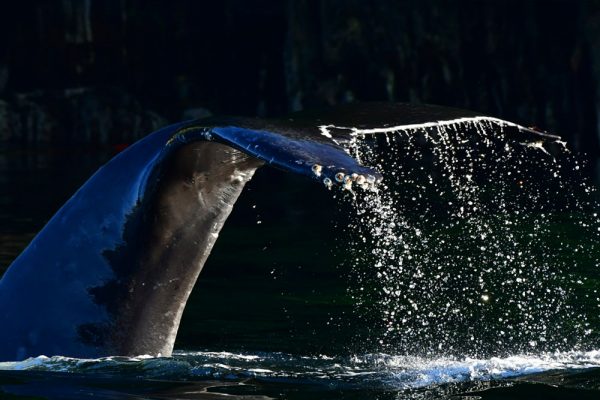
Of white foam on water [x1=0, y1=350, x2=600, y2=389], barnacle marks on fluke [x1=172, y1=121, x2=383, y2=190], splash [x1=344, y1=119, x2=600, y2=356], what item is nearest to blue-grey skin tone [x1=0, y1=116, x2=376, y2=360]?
white foam on water [x1=0, y1=350, x2=600, y2=389]

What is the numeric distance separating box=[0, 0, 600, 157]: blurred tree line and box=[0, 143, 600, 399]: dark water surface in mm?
11025

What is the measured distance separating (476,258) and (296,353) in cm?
464

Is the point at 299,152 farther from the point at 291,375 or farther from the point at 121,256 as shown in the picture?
the point at 291,375

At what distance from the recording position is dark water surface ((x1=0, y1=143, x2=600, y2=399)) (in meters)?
5.70

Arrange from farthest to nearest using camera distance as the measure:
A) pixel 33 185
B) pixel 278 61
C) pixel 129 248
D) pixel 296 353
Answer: pixel 278 61, pixel 33 185, pixel 296 353, pixel 129 248

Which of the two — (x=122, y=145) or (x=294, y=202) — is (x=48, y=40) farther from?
(x=294, y=202)

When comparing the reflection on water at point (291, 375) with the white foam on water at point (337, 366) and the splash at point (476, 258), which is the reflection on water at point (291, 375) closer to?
the white foam on water at point (337, 366)

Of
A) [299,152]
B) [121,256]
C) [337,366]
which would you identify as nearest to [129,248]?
[121,256]

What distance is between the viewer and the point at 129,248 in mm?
5375

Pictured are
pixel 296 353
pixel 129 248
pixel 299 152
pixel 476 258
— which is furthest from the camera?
pixel 476 258

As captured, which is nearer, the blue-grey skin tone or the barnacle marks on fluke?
the barnacle marks on fluke

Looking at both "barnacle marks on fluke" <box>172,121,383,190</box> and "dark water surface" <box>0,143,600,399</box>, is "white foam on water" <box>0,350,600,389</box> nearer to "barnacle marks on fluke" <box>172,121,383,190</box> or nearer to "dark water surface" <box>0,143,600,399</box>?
"dark water surface" <box>0,143,600,399</box>

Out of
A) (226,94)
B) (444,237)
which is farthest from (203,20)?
(444,237)

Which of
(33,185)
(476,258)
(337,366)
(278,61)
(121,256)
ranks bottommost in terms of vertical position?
(337,366)
